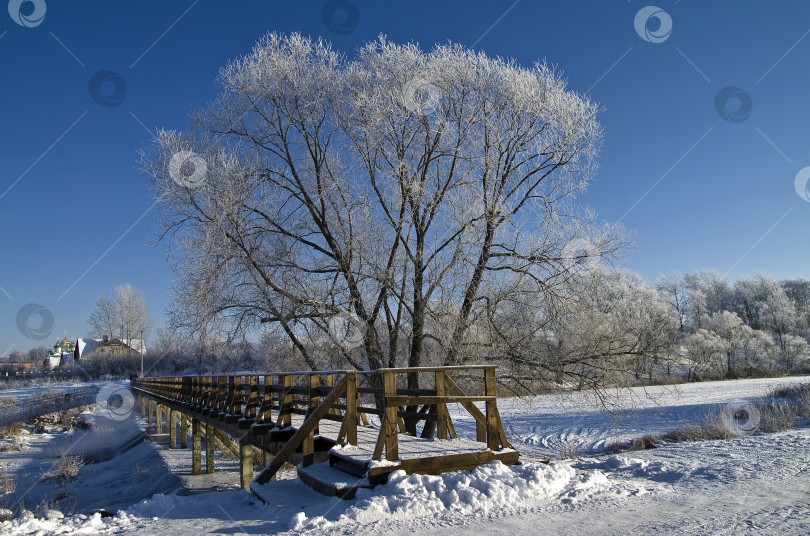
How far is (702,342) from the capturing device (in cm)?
4834

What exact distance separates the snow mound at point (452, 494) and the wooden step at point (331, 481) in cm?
11

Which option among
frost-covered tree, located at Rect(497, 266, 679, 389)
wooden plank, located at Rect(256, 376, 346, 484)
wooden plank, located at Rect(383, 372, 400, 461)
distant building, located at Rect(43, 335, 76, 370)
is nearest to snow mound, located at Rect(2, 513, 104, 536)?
wooden plank, located at Rect(256, 376, 346, 484)

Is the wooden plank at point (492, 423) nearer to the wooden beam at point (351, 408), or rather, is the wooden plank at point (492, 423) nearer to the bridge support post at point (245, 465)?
the wooden beam at point (351, 408)

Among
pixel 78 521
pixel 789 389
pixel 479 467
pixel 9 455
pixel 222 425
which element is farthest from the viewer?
pixel 789 389

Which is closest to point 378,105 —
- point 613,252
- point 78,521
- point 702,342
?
point 613,252

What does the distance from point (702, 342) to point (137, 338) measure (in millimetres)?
68697

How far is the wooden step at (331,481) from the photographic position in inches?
209

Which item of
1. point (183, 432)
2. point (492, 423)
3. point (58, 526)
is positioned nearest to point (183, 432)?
point (183, 432)

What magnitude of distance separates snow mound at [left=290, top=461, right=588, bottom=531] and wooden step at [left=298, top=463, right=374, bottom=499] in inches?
4.5

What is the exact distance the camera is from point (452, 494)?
17.1 ft

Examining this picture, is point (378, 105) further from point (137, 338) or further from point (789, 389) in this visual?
point (137, 338)

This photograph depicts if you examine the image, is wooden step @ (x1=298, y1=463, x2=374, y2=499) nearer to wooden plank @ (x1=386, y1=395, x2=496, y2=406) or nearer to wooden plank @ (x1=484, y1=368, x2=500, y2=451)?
wooden plank @ (x1=386, y1=395, x2=496, y2=406)

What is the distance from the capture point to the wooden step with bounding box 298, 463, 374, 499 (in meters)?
5.30

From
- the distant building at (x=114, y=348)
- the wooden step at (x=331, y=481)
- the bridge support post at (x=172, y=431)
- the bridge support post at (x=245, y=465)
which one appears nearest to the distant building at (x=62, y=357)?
the distant building at (x=114, y=348)
